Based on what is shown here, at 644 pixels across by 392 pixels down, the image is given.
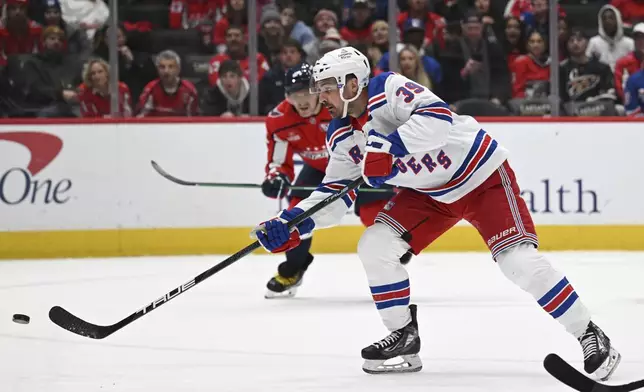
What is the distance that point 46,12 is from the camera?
22.5 ft

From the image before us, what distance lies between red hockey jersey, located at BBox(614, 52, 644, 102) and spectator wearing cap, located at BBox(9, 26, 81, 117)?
11.3 ft

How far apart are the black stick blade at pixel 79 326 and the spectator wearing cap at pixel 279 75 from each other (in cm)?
345

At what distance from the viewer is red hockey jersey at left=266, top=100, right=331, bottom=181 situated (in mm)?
5258

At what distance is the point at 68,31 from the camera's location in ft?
22.4

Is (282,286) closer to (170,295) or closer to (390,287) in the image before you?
(170,295)

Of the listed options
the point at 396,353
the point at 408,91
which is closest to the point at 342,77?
the point at 408,91

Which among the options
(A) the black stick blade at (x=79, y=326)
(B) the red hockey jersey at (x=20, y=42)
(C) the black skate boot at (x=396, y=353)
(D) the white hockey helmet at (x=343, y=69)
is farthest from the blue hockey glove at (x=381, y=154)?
(B) the red hockey jersey at (x=20, y=42)

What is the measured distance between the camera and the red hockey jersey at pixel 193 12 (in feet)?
22.7

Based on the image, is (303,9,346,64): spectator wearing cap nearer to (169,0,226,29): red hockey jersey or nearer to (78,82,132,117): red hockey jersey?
(169,0,226,29): red hockey jersey

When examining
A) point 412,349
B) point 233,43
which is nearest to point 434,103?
point 412,349

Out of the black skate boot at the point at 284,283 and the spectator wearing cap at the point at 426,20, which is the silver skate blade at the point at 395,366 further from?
the spectator wearing cap at the point at 426,20

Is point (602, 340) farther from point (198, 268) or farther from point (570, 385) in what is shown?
point (198, 268)

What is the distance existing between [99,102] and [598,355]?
451 centimetres

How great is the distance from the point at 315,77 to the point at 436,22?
12.5 ft
